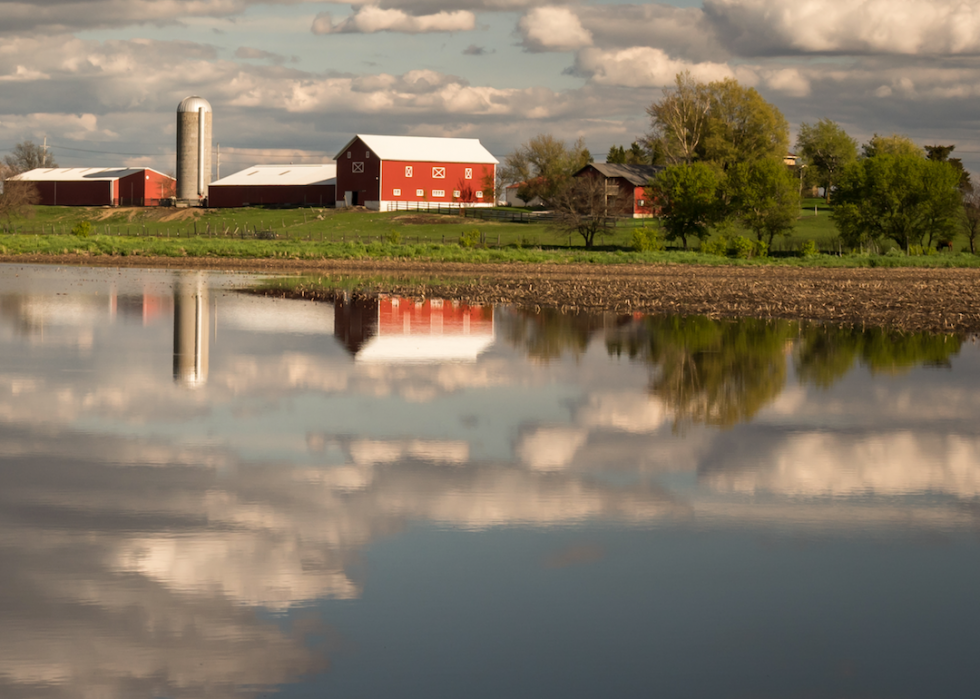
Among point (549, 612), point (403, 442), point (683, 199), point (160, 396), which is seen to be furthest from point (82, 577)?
point (683, 199)

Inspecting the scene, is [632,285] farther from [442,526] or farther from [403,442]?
[442,526]

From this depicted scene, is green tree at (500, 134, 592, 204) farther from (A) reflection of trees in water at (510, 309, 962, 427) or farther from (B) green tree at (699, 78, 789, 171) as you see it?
(A) reflection of trees in water at (510, 309, 962, 427)

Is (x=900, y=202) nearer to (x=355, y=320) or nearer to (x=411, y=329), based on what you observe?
(x=355, y=320)

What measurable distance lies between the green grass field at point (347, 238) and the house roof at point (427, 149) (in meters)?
7.33

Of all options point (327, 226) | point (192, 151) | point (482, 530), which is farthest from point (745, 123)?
point (482, 530)

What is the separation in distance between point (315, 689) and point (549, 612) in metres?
1.70

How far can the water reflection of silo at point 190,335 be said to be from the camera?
54.5ft

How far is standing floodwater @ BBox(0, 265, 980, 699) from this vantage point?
619cm

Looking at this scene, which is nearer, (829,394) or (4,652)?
(4,652)

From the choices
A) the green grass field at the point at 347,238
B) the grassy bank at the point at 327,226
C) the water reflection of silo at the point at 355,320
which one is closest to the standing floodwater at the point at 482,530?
the water reflection of silo at the point at 355,320

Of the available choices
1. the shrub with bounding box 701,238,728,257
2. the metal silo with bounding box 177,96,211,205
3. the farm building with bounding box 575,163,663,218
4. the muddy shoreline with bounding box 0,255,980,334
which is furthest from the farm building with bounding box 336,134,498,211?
the muddy shoreline with bounding box 0,255,980,334

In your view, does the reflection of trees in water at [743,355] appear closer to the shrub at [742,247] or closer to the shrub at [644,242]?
the shrub at [644,242]

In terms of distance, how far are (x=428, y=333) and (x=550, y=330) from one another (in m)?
2.90

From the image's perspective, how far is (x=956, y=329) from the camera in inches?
1069
